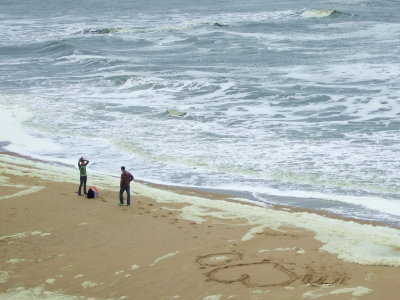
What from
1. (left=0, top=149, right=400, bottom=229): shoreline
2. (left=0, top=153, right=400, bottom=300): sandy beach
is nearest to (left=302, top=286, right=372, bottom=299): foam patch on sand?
(left=0, top=153, right=400, bottom=300): sandy beach

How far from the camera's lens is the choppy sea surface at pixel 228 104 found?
20.4 metres

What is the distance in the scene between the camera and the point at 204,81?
3544 cm

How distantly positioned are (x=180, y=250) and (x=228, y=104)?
17.8 m

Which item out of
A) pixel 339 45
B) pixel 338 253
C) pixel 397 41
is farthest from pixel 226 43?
pixel 338 253

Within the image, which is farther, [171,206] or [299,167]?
[299,167]

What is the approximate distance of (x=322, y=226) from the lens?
1549cm

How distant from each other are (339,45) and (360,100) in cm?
1663

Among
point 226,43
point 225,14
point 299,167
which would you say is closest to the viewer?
point 299,167

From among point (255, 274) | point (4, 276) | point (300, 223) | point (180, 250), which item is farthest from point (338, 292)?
point (4, 276)

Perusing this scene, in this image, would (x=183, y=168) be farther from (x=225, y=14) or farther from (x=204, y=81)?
(x=225, y=14)

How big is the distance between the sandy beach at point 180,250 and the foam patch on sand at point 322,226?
22 millimetres

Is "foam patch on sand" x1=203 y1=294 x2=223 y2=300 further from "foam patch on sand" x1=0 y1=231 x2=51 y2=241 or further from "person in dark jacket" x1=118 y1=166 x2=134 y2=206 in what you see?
"person in dark jacket" x1=118 y1=166 x2=134 y2=206

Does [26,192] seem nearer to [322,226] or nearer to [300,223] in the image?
[300,223]

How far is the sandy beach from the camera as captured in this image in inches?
469
